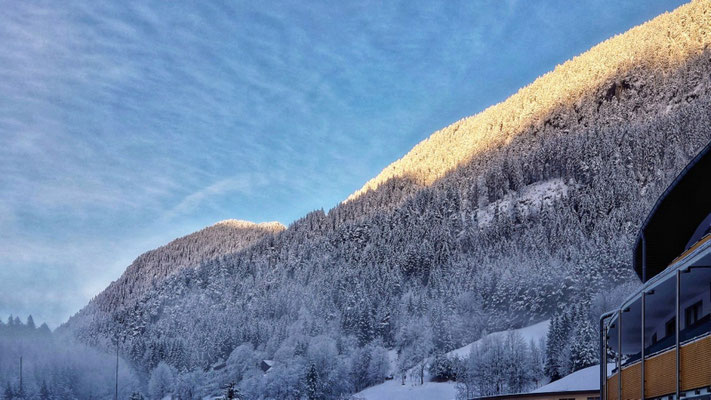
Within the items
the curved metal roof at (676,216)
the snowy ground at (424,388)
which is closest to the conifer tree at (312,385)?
the snowy ground at (424,388)

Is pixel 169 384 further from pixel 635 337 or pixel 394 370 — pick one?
pixel 635 337

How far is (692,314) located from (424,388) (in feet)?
409

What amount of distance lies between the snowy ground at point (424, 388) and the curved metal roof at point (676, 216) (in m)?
104

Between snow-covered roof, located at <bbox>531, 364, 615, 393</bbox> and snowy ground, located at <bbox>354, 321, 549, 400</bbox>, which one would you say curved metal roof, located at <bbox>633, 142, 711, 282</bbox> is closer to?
snow-covered roof, located at <bbox>531, 364, 615, 393</bbox>

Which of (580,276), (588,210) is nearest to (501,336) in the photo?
(580,276)

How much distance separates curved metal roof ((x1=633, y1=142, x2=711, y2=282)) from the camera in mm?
22719

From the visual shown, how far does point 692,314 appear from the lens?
1870cm

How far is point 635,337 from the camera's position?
974 inches

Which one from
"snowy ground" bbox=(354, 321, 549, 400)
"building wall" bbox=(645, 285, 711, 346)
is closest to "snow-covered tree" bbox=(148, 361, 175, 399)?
"snowy ground" bbox=(354, 321, 549, 400)

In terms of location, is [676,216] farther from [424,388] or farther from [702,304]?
[424,388]

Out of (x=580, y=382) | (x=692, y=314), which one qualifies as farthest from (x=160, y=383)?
(x=692, y=314)

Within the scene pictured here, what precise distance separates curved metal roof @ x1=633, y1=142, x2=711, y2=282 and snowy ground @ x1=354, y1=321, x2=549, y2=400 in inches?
Result: 4103

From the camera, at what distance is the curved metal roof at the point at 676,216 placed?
22719 mm

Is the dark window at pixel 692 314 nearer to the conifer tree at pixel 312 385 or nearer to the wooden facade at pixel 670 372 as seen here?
the wooden facade at pixel 670 372
